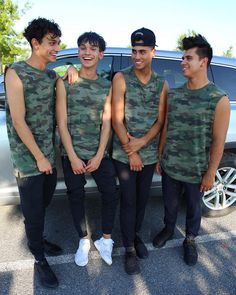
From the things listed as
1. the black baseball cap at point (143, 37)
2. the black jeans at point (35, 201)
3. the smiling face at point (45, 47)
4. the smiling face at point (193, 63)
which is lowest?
the black jeans at point (35, 201)

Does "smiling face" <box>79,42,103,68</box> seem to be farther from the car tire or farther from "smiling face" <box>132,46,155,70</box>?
the car tire

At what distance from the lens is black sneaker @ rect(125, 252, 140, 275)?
8.75 ft

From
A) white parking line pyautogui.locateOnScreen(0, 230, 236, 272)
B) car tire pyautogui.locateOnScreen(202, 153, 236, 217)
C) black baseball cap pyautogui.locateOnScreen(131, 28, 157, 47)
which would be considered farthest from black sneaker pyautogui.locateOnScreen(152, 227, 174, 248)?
black baseball cap pyautogui.locateOnScreen(131, 28, 157, 47)

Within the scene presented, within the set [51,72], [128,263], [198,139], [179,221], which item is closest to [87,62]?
[51,72]

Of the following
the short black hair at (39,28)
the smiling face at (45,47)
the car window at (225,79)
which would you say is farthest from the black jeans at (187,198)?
the short black hair at (39,28)

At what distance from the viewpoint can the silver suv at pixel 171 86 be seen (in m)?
3.03

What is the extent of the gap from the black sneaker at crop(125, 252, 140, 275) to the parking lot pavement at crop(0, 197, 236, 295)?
45mm

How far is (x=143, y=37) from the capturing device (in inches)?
92.0

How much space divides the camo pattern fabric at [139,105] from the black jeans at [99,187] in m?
0.16

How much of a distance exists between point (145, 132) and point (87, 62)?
72 cm

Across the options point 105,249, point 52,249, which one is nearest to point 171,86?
point 105,249

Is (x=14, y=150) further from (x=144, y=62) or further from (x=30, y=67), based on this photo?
(x=144, y=62)

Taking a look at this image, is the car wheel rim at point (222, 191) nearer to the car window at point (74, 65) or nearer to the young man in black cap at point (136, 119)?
the young man in black cap at point (136, 119)

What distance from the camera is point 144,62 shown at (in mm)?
2363
